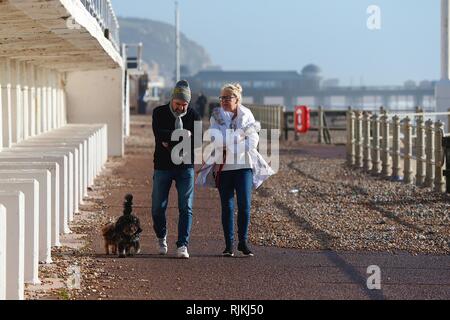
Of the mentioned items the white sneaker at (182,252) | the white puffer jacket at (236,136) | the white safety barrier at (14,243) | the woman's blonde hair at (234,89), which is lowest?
the white sneaker at (182,252)

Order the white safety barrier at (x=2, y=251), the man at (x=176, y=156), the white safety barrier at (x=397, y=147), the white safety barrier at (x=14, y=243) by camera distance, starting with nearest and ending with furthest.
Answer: the white safety barrier at (x=2, y=251)
the white safety barrier at (x=14, y=243)
the man at (x=176, y=156)
the white safety barrier at (x=397, y=147)

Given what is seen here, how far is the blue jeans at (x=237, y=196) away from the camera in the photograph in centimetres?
1174

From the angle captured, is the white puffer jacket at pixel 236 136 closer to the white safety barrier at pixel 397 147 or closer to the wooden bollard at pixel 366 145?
the white safety barrier at pixel 397 147

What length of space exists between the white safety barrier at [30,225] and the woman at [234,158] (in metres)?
2.30

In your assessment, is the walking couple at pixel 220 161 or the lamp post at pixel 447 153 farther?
the lamp post at pixel 447 153

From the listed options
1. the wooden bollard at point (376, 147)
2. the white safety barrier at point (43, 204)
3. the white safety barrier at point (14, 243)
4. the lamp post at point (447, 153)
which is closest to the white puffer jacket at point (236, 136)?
the white safety barrier at point (43, 204)

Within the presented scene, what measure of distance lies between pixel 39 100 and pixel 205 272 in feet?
40.1

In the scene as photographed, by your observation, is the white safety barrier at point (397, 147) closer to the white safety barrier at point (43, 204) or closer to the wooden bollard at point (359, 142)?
the wooden bollard at point (359, 142)

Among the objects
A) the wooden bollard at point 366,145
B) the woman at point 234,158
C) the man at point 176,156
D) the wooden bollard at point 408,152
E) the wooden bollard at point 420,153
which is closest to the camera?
the man at point 176,156

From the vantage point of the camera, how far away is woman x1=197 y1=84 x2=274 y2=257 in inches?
460

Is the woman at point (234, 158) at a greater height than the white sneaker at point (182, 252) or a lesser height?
greater

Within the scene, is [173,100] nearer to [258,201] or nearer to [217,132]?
[217,132]
